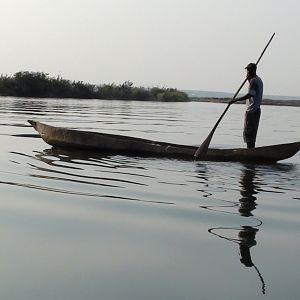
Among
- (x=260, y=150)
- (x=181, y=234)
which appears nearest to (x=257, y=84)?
(x=260, y=150)

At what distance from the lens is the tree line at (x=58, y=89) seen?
5556 centimetres

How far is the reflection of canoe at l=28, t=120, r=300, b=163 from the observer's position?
962cm

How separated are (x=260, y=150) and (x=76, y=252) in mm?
6191

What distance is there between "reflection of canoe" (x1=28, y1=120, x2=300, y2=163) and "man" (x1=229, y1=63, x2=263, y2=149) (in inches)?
31.0

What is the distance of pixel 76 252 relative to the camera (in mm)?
4062

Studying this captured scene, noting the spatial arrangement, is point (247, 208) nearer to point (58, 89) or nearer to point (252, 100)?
point (252, 100)

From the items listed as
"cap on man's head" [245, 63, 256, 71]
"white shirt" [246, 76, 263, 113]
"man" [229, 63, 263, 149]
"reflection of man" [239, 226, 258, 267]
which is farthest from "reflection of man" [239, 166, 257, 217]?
"cap on man's head" [245, 63, 256, 71]

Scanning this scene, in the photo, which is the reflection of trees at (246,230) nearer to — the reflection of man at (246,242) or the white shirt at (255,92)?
the reflection of man at (246,242)

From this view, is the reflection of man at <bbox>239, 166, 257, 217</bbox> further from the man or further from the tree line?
the tree line

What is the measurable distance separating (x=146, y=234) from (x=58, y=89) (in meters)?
53.7

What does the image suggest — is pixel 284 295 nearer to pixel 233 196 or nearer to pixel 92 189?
pixel 233 196

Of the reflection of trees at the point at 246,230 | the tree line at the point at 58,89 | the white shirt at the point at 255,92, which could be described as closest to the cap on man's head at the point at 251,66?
the white shirt at the point at 255,92

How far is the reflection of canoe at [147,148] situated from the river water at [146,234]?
1.21 m

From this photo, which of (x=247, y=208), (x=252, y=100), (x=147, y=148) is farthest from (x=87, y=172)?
(x=252, y=100)
